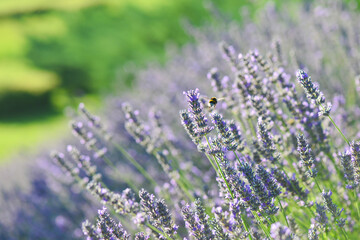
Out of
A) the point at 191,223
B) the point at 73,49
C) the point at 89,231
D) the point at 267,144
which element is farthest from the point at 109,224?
the point at 73,49

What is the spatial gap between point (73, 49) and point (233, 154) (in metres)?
10.1

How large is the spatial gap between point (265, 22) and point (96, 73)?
7.41 meters

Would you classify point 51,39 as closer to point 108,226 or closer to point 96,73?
point 96,73

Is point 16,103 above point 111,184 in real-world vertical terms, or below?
above

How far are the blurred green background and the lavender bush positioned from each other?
4.67m

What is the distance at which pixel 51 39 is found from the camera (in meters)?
11.8

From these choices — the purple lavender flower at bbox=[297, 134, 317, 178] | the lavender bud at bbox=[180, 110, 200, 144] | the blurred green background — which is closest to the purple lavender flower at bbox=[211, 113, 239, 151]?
the lavender bud at bbox=[180, 110, 200, 144]

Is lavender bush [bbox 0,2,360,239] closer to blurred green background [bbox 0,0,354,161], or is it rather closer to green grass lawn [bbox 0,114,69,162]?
blurred green background [bbox 0,0,354,161]

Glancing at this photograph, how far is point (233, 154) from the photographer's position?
8.62 ft

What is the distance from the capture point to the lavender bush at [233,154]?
63.3 inches

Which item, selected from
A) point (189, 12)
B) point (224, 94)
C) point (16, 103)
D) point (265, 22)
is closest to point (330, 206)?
point (224, 94)

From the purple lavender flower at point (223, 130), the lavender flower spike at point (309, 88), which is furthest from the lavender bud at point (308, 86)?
the purple lavender flower at point (223, 130)

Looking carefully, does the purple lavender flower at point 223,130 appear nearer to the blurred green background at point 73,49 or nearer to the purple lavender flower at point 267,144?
the purple lavender flower at point 267,144

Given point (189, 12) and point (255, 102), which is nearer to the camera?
point (255, 102)
